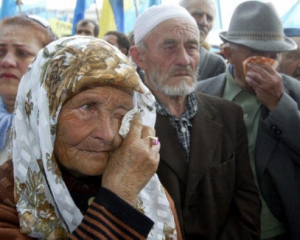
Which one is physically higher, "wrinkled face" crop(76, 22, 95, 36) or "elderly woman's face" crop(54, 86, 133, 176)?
"elderly woman's face" crop(54, 86, 133, 176)

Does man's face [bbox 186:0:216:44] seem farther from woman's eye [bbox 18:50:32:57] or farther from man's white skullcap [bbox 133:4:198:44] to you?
woman's eye [bbox 18:50:32:57]

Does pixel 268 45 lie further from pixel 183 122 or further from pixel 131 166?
pixel 131 166

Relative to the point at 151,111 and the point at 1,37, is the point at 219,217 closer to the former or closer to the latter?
the point at 151,111

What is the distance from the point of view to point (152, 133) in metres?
1.77

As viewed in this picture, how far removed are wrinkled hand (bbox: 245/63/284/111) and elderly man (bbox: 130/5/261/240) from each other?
23 cm

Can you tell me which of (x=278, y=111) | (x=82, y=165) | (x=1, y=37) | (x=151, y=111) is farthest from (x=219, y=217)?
(x=1, y=37)

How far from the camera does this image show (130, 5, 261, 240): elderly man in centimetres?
251

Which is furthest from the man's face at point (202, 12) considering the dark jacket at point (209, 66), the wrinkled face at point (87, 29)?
the wrinkled face at point (87, 29)

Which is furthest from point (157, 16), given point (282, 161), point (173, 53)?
point (282, 161)

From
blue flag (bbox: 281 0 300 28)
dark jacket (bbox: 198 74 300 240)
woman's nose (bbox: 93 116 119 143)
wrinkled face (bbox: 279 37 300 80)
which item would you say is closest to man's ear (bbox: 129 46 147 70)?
dark jacket (bbox: 198 74 300 240)

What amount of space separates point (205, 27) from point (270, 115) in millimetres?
2264

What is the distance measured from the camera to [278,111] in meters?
2.79

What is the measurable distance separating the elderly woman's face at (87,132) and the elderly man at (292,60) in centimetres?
264

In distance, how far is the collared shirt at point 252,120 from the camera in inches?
114
